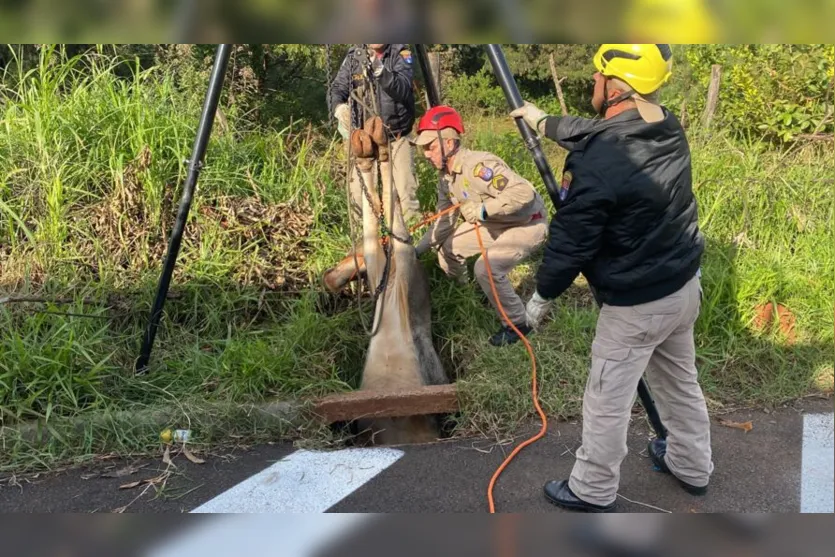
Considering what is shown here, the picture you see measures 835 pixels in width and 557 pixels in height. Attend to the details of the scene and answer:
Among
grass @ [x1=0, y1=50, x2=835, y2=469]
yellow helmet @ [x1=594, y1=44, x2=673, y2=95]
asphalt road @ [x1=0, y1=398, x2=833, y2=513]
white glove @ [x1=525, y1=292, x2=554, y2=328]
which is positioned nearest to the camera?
yellow helmet @ [x1=594, y1=44, x2=673, y2=95]

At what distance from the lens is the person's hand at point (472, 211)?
3783 millimetres

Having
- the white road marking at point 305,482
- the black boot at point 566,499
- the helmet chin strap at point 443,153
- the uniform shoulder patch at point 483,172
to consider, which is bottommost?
the black boot at point 566,499

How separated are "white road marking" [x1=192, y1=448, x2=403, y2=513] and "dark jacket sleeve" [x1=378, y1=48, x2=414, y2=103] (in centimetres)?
228

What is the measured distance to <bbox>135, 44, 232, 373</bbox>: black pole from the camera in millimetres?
3053

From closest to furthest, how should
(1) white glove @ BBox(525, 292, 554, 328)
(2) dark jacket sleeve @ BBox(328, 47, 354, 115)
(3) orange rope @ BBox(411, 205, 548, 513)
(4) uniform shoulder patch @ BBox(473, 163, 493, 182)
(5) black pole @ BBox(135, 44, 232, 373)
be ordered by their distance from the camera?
1. (1) white glove @ BBox(525, 292, 554, 328)
2. (3) orange rope @ BBox(411, 205, 548, 513)
3. (5) black pole @ BBox(135, 44, 232, 373)
4. (4) uniform shoulder patch @ BBox(473, 163, 493, 182)
5. (2) dark jacket sleeve @ BBox(328, 47, 354, 115)

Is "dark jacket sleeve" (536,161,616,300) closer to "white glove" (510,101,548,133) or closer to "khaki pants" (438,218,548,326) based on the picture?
"white glove" (510,101,548,133)

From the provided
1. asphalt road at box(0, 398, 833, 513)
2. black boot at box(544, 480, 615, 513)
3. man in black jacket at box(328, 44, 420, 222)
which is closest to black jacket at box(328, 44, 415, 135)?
man in black jacket at box(328, 44, 420, 222)

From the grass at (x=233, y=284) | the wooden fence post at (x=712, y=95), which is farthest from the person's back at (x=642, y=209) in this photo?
the wooden fence post at (x=712, y=95)

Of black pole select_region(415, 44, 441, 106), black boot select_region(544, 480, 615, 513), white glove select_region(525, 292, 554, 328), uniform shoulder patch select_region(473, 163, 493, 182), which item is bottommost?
black boot select_region(544, 480, 615, 513)

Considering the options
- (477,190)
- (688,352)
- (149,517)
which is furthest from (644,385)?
(149,517)

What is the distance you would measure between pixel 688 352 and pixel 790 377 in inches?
51.5

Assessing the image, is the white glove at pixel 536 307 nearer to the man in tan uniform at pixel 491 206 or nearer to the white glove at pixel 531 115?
the white glove at pixel 531 115

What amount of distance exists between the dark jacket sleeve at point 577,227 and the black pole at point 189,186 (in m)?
1.69

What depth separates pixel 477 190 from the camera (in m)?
3.83
